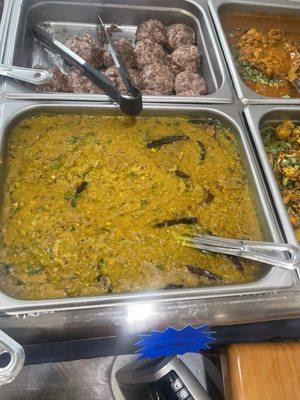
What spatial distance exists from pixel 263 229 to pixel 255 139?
487mm

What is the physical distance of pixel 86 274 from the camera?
144 centimetres

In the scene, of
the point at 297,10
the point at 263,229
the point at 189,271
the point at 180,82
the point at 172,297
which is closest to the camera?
the point at 172,297

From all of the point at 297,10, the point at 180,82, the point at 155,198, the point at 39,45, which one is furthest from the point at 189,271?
the point at 297,10

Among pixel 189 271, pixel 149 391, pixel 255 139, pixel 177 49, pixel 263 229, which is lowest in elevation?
pixel 149 391

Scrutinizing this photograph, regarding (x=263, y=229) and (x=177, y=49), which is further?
(x=177, y=49)

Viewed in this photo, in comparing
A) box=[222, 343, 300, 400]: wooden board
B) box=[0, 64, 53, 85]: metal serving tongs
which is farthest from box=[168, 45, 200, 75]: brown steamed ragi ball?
box=[222, 343, 300, 400]: wooden board

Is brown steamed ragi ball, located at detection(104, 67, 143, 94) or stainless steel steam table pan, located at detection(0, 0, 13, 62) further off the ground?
stainless steel steam table pan, located at detection(0, 0, 13, 62)

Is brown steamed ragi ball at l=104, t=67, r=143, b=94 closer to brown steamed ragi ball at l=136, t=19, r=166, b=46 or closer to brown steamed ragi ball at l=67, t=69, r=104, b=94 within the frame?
brown steamed ragi ball at l=67, t=69, r=104, b=94

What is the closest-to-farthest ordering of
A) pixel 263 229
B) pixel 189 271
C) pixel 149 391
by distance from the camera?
1. pixel 189 271
2. pixel 263 229
3. pixel 149 391

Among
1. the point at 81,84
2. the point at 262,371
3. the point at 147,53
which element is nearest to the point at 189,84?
the point at 147,53

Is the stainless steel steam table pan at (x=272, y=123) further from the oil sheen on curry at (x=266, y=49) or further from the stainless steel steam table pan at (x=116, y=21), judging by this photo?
the oil sheen on curry at (x=266, y=49)

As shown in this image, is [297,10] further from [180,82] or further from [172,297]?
[172,297]

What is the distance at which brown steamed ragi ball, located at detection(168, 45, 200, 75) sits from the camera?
7.52 feet

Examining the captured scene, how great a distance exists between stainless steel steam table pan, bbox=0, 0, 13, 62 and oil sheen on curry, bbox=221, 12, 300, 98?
4.60 feet
